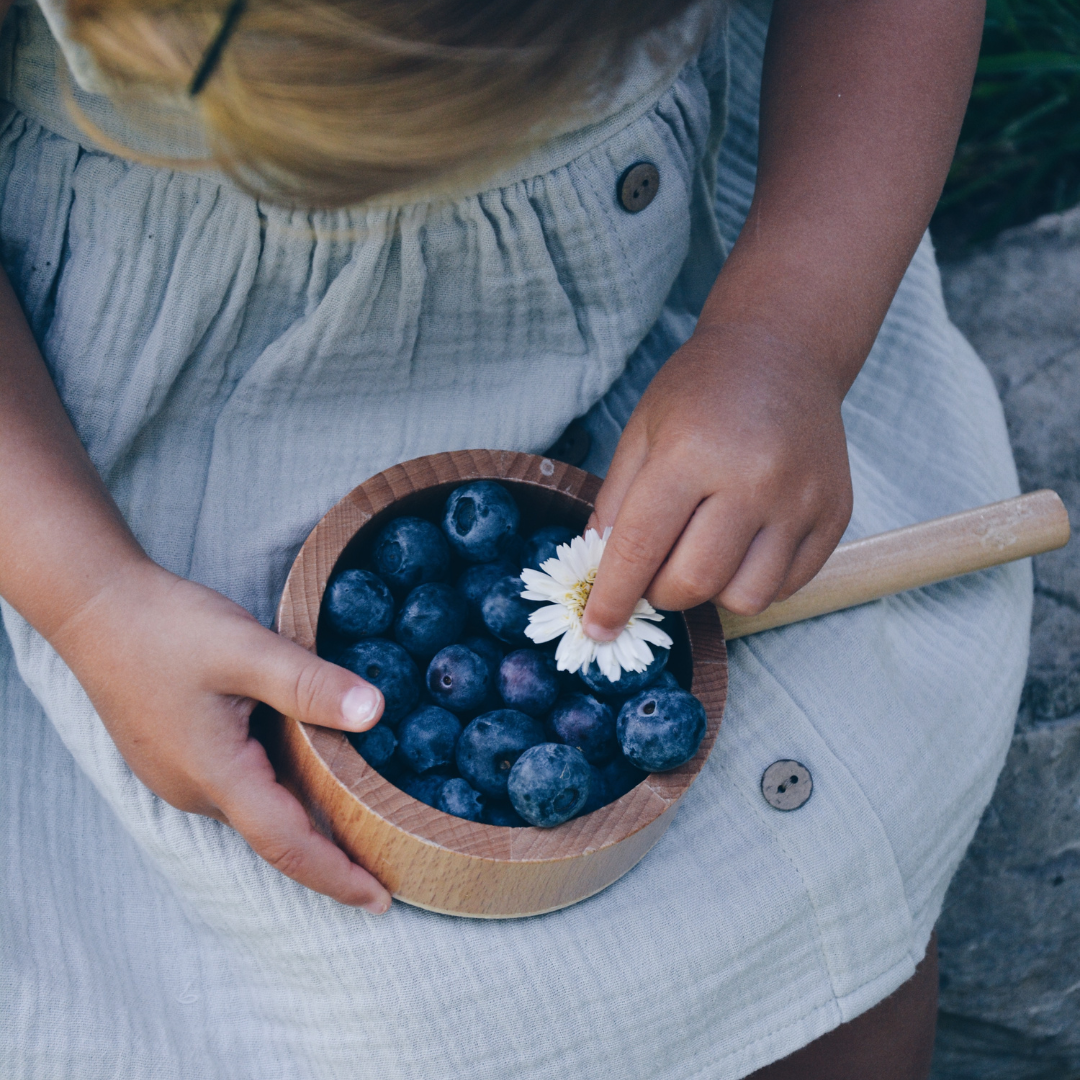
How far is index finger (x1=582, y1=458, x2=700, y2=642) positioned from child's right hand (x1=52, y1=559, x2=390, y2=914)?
0.47ft

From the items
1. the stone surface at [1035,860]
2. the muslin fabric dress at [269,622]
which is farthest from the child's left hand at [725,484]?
the stone surface at [1035,860]

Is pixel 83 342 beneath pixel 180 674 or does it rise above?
above

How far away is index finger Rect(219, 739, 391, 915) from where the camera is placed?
1.93ft

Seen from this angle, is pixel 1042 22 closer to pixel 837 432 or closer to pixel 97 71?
pixel 837 432

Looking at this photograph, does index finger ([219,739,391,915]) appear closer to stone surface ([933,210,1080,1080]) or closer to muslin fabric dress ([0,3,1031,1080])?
muslin fabric dress ([0,3,1031,1080])

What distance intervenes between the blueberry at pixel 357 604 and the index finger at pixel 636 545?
0.42 ft

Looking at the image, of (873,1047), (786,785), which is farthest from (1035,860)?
(786,785)

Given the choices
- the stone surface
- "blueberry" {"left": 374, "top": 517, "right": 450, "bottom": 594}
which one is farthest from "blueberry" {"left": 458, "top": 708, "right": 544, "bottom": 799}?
the stone surface

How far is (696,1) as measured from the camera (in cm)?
69

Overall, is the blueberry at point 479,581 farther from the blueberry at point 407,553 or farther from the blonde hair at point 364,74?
the blonde hair at point 364,74

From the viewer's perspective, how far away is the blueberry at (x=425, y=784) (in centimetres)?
60

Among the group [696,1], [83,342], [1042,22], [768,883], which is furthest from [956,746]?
[1042,22]

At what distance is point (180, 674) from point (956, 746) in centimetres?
58

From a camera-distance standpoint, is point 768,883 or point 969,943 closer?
point 768,883
